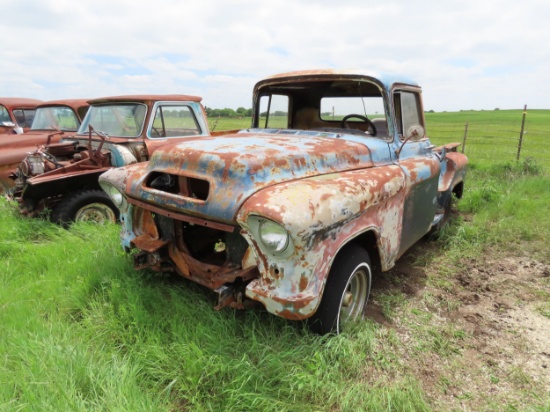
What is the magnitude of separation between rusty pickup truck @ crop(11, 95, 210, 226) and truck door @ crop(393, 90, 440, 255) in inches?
125

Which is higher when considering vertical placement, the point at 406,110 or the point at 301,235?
the point at 406,110

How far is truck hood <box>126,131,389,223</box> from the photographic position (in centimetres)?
217

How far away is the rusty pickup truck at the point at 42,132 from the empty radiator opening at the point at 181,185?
4010 millimetres

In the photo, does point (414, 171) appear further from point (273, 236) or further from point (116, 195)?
point (116, 195)

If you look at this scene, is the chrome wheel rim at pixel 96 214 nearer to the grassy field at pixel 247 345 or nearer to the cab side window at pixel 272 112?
the grassy field at pixel 247 345

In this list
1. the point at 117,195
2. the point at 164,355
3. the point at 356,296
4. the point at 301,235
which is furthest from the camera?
the point at 117,195

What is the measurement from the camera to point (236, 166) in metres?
2.22

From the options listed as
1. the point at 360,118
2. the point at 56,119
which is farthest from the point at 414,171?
the point at 56,119

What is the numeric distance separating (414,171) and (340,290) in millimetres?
1432

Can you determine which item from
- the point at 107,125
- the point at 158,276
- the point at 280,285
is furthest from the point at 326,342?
the point at 107,125

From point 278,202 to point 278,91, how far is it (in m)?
2.32

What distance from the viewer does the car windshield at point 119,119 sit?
511 cm

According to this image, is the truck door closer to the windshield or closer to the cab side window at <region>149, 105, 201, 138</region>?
the cab side window at <region>149, 105, 201, 138</region>

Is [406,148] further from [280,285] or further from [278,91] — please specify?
[280,285]
